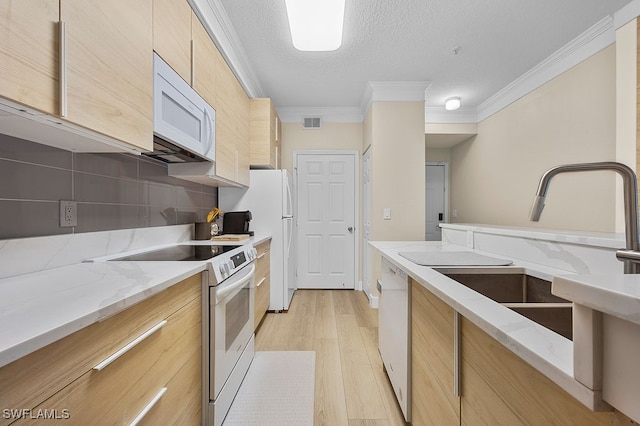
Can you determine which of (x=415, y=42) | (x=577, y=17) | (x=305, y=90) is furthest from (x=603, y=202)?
→ (x=305, y=90)

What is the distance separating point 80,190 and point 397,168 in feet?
9.65

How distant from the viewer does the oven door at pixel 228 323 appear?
138 centimetres

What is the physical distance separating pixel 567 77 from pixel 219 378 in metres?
3.81

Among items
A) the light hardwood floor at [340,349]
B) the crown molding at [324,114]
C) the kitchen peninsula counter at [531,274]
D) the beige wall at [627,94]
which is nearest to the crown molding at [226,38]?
the crown molding at [324,114]

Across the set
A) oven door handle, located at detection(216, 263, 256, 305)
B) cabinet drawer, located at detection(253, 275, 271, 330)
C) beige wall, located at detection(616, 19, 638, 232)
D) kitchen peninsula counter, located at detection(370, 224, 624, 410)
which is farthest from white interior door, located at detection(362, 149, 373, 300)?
beige wall, located at detection(616, 19, 638, 232)

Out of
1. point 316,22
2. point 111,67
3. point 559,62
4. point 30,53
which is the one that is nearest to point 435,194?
point 559,62

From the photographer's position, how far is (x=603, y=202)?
90.8 inches

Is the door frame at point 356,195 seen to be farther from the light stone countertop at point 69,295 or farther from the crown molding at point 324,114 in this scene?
the light stone countertop at point 69,295

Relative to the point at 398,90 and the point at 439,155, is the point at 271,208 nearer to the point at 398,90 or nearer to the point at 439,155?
→ the point at 398,90

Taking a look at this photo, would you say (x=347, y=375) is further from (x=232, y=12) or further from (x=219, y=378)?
(x=232, y=12)

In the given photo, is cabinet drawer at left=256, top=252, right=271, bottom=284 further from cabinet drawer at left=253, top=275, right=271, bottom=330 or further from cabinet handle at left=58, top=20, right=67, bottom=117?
cabinet handle at left=58, top=20, right=67, bottom=117

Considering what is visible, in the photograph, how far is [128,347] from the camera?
2.68 feet

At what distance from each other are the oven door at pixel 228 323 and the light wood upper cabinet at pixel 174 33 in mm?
1254

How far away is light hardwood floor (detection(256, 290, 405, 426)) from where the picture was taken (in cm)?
158
